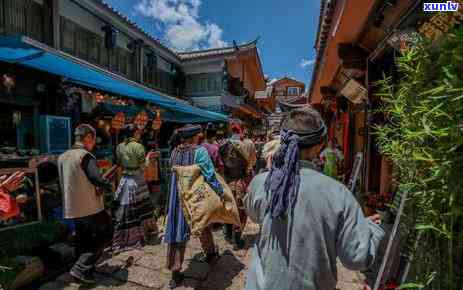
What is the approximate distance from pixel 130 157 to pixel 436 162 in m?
4.08

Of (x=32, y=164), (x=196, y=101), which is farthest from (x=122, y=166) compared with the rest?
(x=196, y=101)

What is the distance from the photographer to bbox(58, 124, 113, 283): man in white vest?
297cm

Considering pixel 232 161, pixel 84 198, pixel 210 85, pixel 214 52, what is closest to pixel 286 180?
pixel 84 198

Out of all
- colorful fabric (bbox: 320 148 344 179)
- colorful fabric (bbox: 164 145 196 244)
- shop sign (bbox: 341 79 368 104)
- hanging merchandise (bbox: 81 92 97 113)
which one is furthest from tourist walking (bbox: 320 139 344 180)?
hanging merchandise (bbox: 81 92 97 113)

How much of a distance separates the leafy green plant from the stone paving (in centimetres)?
235

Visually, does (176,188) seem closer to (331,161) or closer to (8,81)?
(8,81)

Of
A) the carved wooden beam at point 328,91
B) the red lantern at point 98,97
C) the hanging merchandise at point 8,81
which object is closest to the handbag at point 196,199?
the red lantern at point 98,97

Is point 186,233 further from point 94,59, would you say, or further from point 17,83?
point 94,59

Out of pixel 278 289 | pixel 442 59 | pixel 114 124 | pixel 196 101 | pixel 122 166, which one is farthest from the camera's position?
pixel 196 101

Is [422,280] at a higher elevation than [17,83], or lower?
lower

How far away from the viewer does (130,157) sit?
4168mm

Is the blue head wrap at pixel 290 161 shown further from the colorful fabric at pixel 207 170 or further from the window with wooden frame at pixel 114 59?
the window with wooden frame at pixel 114 59

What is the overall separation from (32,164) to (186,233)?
2479mm

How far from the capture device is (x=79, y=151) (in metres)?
3.01
